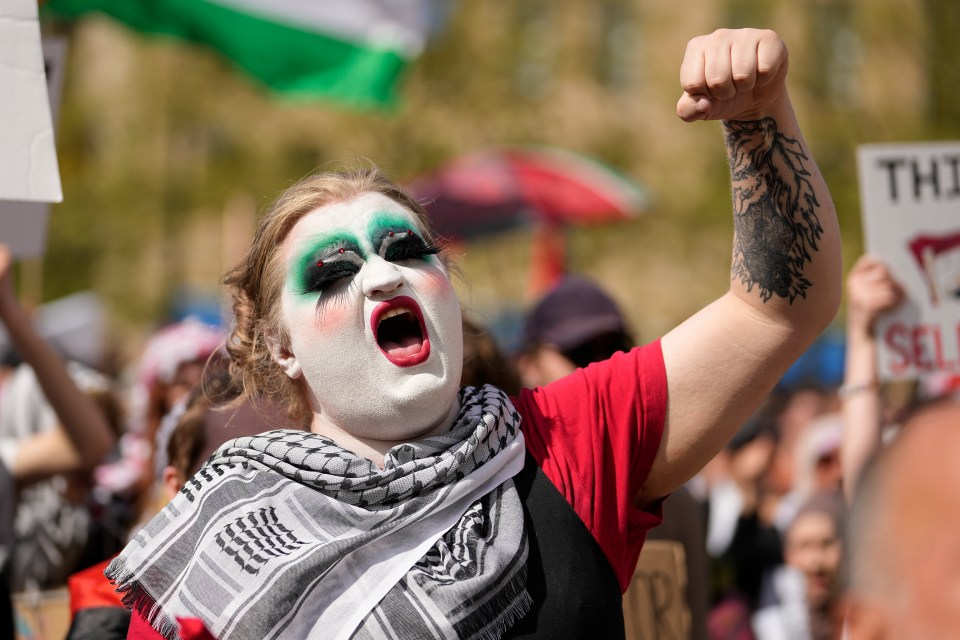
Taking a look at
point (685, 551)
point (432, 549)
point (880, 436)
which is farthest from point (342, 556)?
point (880, 436)

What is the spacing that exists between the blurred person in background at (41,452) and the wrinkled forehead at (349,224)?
1259mm

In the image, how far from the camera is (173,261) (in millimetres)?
19250

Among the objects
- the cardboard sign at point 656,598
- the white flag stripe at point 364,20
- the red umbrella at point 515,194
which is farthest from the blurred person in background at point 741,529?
the red umbrella at point 515,194

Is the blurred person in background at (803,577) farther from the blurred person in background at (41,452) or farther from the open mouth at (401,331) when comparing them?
the blurred person in background at (41,452)

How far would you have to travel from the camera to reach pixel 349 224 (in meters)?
2.17

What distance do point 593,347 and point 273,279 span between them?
58.6 inches

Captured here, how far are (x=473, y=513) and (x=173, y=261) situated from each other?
18.0 meters

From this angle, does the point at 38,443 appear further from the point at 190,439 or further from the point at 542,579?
the point at 542,579

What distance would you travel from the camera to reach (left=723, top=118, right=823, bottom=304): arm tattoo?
196 cm

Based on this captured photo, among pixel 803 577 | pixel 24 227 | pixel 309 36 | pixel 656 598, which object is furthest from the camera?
pixel 309 36

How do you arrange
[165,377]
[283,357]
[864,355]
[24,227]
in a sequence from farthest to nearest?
[165,377]
[864,355]
[24,227]
[283,357]

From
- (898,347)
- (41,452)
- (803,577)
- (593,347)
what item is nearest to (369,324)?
(593,347)

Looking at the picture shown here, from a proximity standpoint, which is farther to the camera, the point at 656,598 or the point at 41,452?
the point at 41,452

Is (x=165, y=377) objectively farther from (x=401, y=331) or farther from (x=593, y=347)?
(x=401, y=331)
